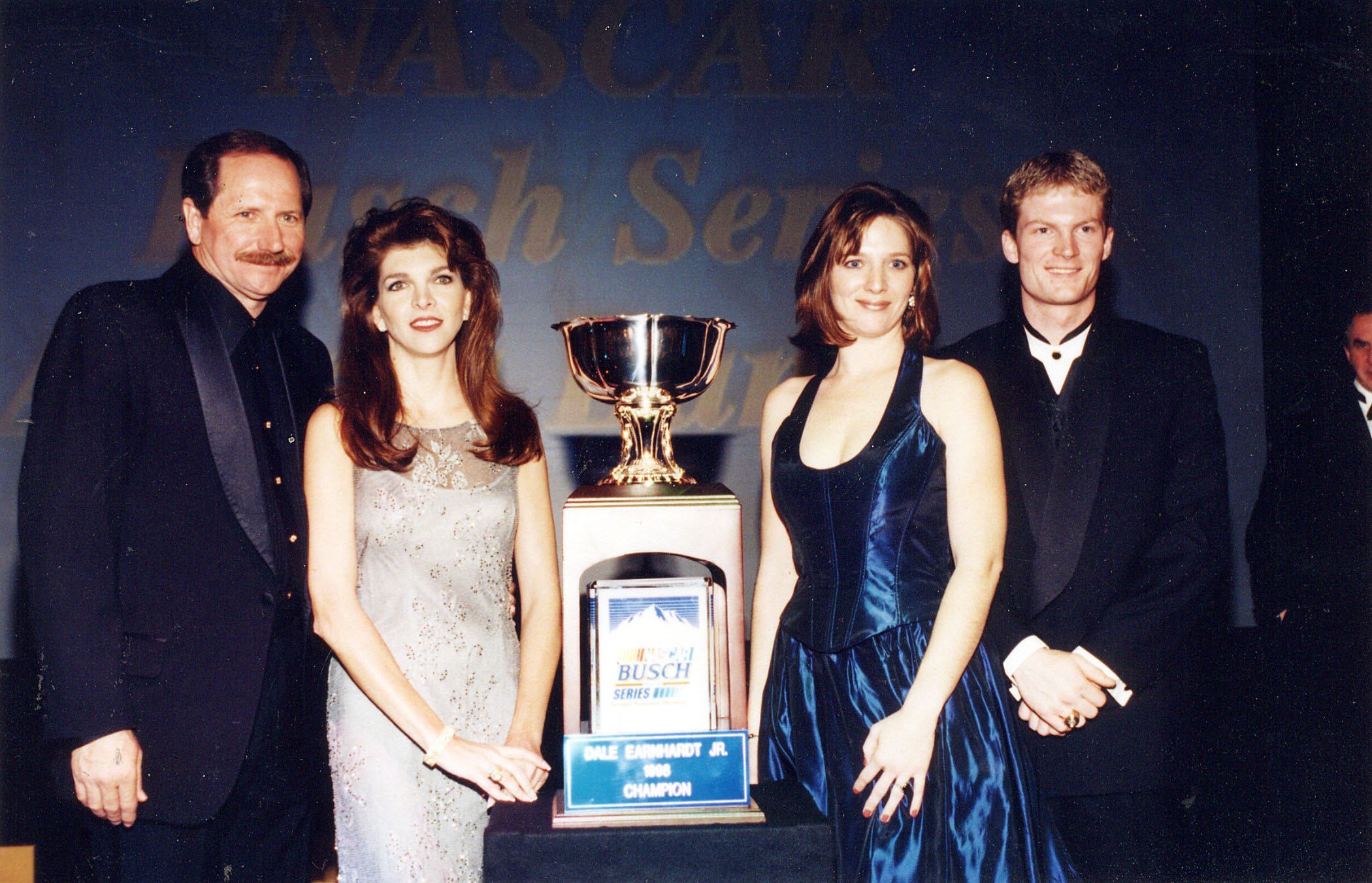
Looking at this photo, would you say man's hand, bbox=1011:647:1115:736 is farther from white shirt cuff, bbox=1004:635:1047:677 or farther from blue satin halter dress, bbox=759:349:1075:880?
blue satin halter dress, bbox=759:349:1075:880

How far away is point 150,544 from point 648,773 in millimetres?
1041

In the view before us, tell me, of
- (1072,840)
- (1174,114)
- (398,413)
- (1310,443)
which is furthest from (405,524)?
(1174,114)

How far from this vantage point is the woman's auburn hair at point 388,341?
1.76m

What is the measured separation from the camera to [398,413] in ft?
5.90

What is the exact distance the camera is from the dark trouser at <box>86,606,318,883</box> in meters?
1.80

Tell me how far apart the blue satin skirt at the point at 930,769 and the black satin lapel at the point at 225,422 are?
38.7 inches

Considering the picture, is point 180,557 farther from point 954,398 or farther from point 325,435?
point 954,398

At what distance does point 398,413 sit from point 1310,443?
213 centimetres

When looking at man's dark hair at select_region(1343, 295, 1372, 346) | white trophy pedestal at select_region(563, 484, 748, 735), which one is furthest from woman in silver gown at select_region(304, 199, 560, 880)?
man's dark hair at select_region(1343, 295, 1372, 346)

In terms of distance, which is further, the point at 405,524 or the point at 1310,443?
the point at 1310,443

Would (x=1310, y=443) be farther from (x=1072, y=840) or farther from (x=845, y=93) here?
(x=845, y=93)

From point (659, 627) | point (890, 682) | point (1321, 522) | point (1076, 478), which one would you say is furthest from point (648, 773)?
point (1321, 522)

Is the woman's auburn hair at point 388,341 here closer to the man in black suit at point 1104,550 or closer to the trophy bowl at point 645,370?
the trophy bowl at point 645,370

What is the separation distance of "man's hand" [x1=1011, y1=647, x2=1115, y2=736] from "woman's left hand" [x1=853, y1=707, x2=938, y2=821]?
322 millimetres
